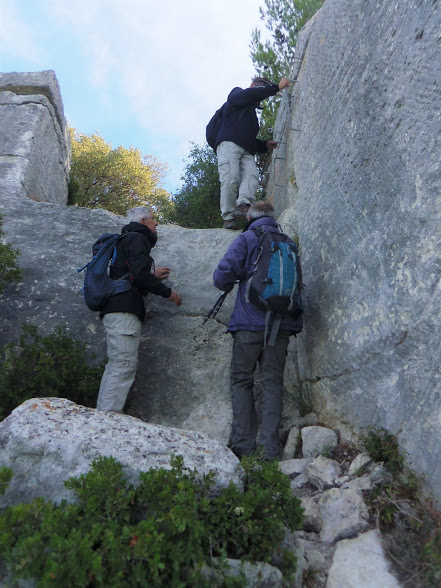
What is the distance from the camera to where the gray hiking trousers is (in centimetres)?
435

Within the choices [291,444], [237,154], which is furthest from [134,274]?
[237,154]

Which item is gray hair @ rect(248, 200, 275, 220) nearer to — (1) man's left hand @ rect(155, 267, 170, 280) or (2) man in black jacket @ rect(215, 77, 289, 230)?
(1) man's left hand @ rect(155, 267, 170, 280)

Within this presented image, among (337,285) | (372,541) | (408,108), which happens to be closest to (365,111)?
(408,108)

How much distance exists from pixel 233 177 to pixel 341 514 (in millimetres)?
4928

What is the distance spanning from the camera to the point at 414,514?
121 inches

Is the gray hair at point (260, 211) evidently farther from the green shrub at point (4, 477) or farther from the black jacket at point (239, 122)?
the green shrub at point (4, 477)

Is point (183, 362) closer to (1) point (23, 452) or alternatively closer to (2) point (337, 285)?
(2) point (337, 285)

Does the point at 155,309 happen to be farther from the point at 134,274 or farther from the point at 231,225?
the point at 231,225

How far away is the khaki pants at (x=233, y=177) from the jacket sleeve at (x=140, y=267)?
244 cm

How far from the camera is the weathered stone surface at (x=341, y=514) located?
3.05 metres

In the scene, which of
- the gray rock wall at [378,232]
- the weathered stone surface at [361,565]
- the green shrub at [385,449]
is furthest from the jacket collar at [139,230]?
the weathered stone surface at [361,565]

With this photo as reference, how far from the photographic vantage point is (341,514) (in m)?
3.19

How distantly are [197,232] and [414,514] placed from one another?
4.58m

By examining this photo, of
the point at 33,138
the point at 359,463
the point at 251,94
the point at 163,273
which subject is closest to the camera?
the point at 359,463
